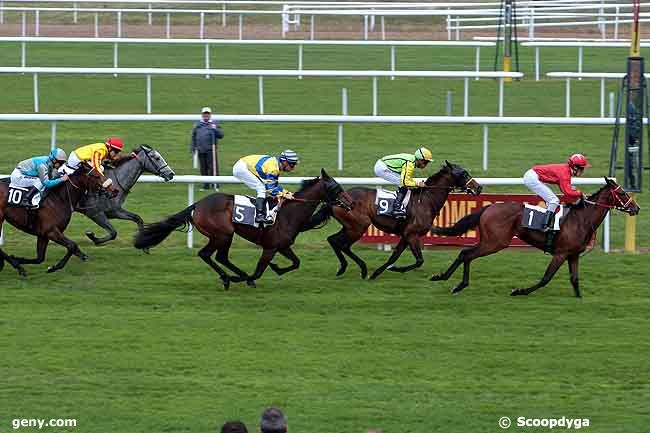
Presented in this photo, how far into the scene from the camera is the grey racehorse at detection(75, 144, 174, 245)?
38.9 ft

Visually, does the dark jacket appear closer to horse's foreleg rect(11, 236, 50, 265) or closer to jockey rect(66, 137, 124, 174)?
jockey rect(66, 137, 124, 174)

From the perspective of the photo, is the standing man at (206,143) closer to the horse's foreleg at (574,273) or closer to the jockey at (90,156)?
the jockey at (90,156)

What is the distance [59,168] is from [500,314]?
3866 millimetres

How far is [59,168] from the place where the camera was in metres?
11.3

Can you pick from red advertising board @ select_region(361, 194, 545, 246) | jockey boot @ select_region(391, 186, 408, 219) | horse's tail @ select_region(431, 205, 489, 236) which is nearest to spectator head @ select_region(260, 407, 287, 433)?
horse's tail @ select_region(431, 205, 489, 236)

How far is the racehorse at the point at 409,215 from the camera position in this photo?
10.9 m

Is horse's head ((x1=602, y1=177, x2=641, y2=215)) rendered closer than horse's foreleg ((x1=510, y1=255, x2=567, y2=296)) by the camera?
No

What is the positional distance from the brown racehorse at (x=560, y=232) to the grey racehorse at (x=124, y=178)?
286cm

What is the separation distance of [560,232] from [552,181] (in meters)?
0.51

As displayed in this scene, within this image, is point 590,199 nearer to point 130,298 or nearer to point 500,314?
point 500,314

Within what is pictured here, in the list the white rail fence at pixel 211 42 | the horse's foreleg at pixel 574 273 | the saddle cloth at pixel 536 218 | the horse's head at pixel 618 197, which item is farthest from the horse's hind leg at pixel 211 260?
the white rail fence at pixel 211 42

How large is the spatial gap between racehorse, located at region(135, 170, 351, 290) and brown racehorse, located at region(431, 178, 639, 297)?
103 centimetres

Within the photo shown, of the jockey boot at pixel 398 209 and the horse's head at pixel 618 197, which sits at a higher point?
the horse's head at pixel 618 197
